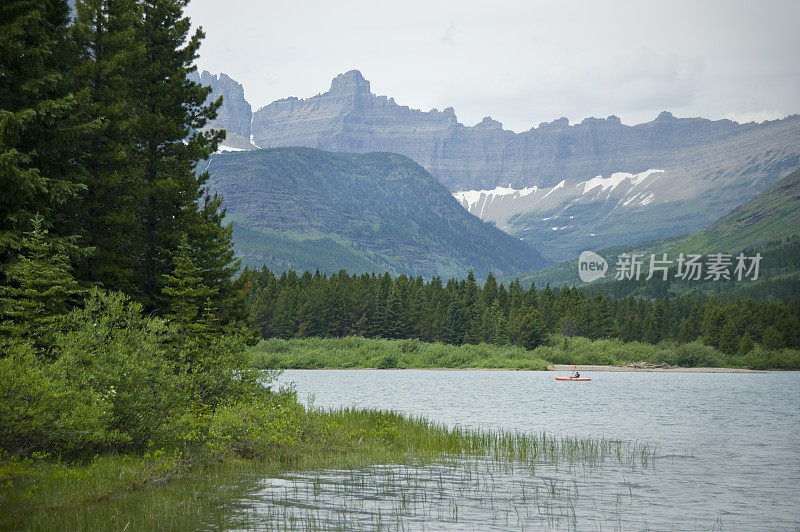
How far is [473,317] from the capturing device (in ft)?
477

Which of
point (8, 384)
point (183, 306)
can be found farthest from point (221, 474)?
point (183, 306)

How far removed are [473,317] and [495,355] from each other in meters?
26.8

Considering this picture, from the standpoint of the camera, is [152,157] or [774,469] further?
[152,157]

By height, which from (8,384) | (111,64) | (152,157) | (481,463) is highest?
(111,64)

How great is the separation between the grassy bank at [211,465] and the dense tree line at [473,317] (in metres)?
97.7

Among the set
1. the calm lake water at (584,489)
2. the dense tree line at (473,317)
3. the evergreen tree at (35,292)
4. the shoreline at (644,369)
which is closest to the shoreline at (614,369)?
the shoreline at (644,369)

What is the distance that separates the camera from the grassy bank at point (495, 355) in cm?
11612

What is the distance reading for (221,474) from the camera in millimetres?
21906

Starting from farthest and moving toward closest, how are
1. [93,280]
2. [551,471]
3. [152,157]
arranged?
[152,157], [93,280], [551,471]

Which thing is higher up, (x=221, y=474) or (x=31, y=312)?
(x=31, y=312)

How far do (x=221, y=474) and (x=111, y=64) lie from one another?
19920 mm

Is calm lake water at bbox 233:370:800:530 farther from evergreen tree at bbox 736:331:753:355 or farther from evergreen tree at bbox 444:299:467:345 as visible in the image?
evergreen tree at bbox 444:299:467:345

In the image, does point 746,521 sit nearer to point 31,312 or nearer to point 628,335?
point 31,312

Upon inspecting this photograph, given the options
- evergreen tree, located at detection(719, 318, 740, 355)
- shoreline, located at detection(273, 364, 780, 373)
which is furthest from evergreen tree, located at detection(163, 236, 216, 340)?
evergreen tree, located at detection(719, 318, 740, 355)
